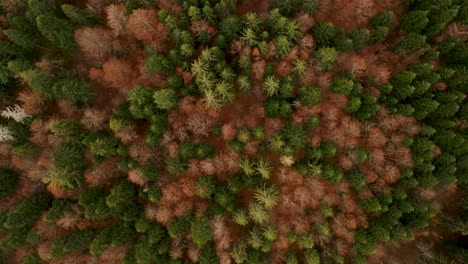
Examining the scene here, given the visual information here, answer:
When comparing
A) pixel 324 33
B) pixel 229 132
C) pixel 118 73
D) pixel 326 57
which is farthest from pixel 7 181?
pixel 324 33

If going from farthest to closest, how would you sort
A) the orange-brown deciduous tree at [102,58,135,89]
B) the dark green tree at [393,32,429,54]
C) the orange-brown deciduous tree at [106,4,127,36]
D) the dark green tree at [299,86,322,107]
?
the orange-brown deciduous tree at [102,58,135,89] → the dark green tree at [393,32,429,54] → the orange-brown deciduous tree at [106,4,127,36] → the dark green tree at [299,86,322,107]

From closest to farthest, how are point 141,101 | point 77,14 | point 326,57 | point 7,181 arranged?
point 141,101, point 326,57, point 77,14, point 7,181

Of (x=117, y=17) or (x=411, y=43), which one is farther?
(x=411, y=43)

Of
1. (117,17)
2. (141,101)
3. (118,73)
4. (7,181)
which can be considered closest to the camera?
(141,101)

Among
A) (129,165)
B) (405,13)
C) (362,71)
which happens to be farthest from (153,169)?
(405,13)

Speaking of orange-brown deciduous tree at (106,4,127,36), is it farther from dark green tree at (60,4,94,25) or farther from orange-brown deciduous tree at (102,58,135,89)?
orange-brown deciduous tree at (102,58,135,89)

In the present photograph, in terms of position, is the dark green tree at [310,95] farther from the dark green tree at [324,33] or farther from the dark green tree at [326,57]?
the dark green tree at [324,33]

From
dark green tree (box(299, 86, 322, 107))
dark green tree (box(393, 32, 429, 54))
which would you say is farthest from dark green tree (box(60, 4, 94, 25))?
dark green tree (box(393, 32, 429, 54))

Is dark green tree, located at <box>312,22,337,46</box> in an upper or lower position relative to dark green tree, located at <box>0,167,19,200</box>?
upper

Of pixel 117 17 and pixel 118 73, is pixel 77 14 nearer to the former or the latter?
pixel 117 17
